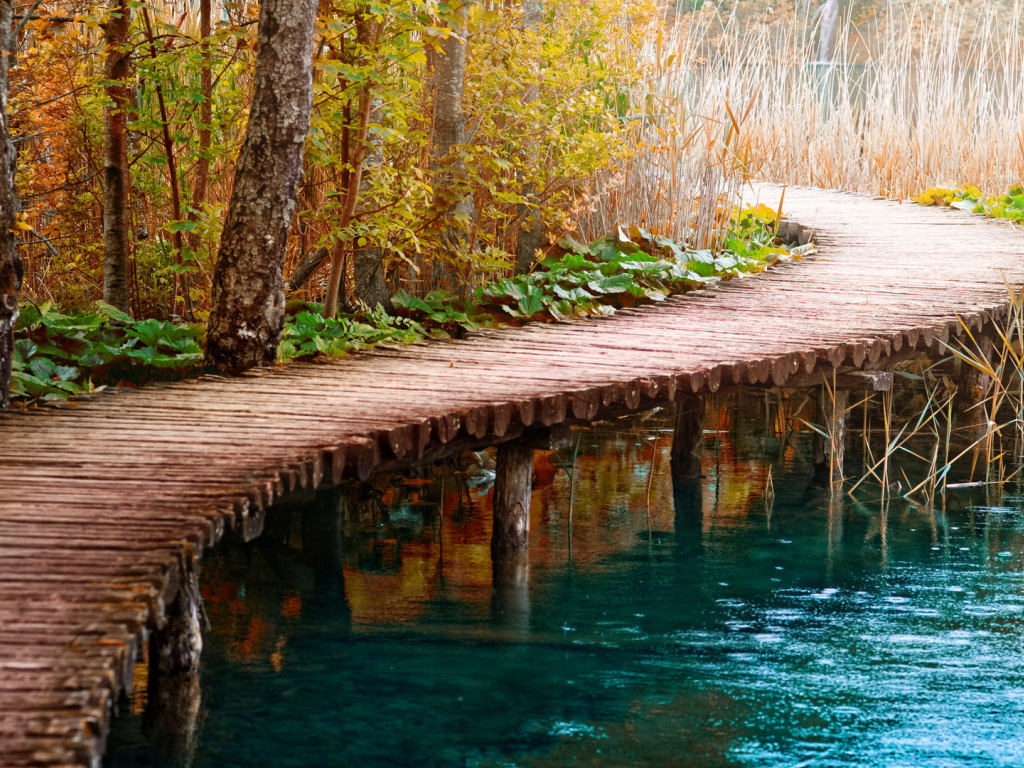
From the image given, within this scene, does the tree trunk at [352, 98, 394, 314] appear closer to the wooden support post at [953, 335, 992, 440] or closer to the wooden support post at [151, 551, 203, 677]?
the wooden support post at [151, 551, 203, 677]

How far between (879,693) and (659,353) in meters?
1.79

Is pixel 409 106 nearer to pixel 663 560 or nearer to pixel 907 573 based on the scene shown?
pixel 663 560

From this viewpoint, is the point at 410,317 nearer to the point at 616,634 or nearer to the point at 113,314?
the point at 113,314

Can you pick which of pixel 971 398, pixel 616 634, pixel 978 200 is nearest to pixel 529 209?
pixel 971 398

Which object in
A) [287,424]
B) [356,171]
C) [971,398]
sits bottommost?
[971,398]

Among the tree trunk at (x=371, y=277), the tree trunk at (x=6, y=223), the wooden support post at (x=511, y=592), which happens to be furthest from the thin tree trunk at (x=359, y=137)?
the wooden support post at (x=511, y=592)

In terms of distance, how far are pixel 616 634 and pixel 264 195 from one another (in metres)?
2.25

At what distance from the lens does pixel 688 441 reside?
6668mm

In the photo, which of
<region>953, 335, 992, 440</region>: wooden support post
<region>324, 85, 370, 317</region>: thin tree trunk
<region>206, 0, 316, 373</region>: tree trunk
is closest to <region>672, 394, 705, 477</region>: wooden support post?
<region>953, 335, 992, 440</region>: wooden support post

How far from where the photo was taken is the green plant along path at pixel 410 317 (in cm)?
477

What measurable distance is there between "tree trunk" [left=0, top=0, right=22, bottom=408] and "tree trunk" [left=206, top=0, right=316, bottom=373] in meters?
0.95

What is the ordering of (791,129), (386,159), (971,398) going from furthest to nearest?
(791,129), (971,398), (386,159)

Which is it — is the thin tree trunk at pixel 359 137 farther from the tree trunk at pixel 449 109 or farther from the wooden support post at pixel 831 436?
the wooden support post at pixel 831 436

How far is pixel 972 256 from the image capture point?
7516mm
